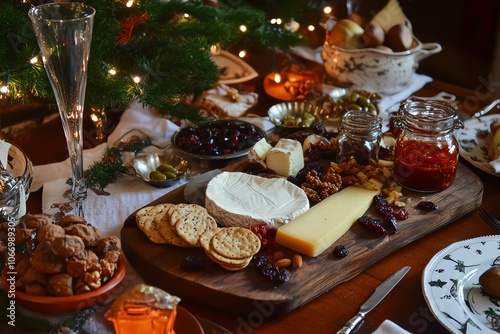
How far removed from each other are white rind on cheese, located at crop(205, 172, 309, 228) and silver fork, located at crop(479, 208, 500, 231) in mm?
385

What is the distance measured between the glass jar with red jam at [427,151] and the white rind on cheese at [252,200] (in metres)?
0.25

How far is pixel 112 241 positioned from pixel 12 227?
16cm

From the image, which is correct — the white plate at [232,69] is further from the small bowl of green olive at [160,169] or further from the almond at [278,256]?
the almond at [278,256]

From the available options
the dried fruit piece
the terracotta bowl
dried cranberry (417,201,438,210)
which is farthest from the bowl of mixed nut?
dried cranberry (417,201,438,210)

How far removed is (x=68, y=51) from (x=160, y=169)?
49 centimetres

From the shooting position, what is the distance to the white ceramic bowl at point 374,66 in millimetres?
1882

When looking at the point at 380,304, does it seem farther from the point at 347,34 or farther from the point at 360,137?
the point at 347,34

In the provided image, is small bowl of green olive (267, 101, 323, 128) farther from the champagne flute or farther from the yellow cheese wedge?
the champagne flute

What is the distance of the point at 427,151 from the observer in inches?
54.4

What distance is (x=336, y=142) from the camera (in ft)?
5.01

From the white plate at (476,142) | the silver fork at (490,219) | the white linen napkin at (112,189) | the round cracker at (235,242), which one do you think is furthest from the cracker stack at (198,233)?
the white plate at (476,142)

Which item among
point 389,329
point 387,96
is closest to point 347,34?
point 387,96

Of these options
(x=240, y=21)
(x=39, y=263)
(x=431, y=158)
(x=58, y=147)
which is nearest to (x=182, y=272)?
(x=39, y=263)

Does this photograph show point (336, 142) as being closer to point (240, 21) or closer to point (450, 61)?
point (240, 21)
